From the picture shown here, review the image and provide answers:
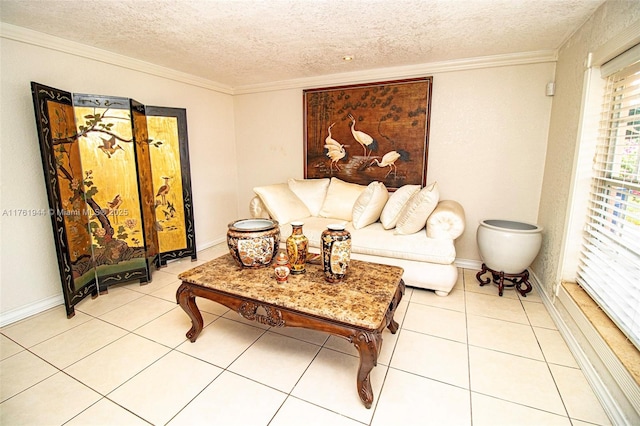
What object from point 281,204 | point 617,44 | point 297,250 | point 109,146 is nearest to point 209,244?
point 281,204

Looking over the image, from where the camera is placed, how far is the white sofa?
8.50 feet

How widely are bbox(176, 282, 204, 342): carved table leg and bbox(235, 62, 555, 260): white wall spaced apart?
2717 mm

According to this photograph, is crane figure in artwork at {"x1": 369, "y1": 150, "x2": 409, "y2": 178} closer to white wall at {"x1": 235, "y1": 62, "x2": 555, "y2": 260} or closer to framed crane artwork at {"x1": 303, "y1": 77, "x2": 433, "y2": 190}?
framed crane artwork at {"x1": 303, "y1": 77, "x2": 433, "y2": 190}

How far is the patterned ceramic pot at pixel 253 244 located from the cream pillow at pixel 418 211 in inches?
52.4

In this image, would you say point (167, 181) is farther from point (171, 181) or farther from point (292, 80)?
point (292, 80)

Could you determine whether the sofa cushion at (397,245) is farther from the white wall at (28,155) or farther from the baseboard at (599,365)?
the white wall at (28,155)

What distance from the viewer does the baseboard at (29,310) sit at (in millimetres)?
2186

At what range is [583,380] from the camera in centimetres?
160

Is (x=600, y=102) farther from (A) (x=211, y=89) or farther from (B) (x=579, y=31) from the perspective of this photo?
(A) (x=211, y=89)

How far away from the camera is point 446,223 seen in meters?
2.60

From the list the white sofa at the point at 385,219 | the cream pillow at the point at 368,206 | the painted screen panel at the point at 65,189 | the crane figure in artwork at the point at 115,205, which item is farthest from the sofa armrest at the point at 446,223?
the painted screen panel at the point at 65,189

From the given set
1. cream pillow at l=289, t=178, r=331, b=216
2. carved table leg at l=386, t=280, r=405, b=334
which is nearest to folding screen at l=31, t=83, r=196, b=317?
cream pillow at l=289, t=178, r=331, b=216

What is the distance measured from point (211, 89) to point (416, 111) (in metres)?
2.69

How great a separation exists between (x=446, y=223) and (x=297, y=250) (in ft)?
4.91
